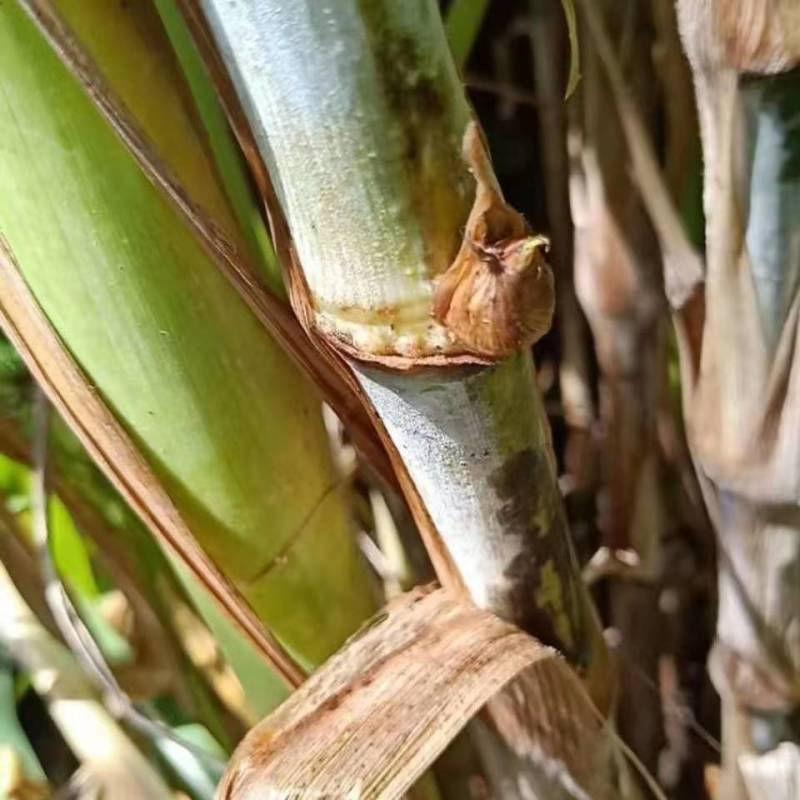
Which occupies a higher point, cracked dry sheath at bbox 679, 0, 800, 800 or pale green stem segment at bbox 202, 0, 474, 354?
pale green stem segment at bbox 202, 0, 474, 354

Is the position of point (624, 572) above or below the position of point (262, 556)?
below

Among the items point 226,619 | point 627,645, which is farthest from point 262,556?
point 627,645

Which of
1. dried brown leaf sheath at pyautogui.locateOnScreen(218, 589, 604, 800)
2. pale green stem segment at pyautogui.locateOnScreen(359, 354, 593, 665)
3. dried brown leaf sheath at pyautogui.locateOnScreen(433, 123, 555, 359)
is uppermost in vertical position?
dried brown leaf sheath at pyautogui.locateOnScreen(433, 123, 555, 359)

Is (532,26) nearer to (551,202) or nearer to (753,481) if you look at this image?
(551,202)

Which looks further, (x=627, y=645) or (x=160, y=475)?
(x=627, y=645)

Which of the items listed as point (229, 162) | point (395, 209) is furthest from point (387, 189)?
point (229, 162)
